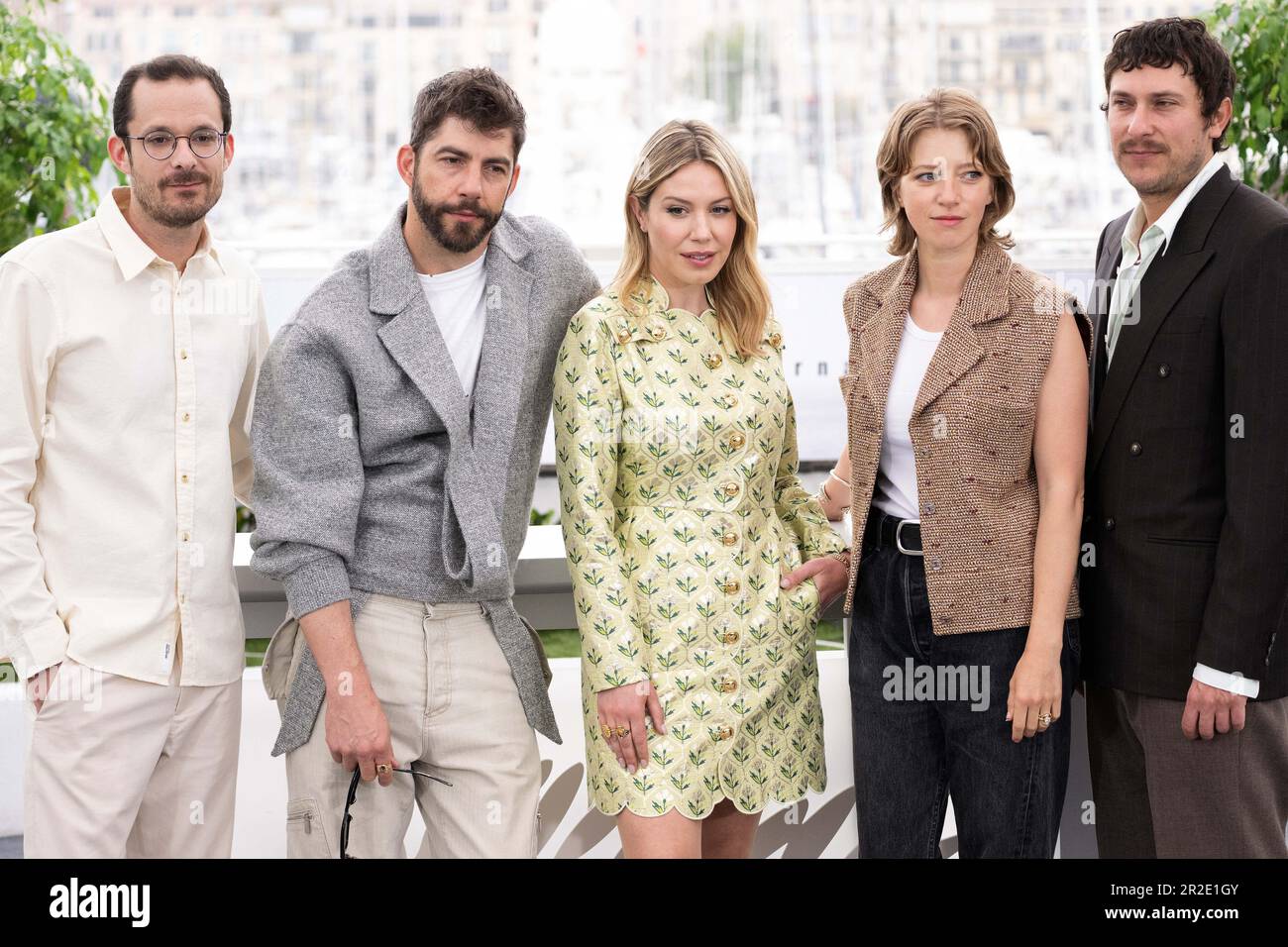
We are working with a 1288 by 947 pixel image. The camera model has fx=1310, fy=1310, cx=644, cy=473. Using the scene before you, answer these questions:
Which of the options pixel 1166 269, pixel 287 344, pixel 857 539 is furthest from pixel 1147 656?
pixel 287 344

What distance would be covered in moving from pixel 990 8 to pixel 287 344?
7.53 metres

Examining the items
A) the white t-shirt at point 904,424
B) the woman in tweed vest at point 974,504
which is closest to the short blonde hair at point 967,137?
the woman in tweed vest at point 974,504

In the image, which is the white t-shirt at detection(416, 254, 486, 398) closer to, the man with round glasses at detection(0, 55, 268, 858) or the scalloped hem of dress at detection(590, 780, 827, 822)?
the man with round glasses at detection(0, 55, 268, 858)

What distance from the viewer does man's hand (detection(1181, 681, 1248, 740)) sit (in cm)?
171

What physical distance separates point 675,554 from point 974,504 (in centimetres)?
40

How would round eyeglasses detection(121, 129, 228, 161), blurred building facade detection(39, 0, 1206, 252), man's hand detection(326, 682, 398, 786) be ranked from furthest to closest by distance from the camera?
blurred building facade detection(39, 0, 1206, 252), round eyeglasses detection(121, 129, 228, 161), man's hand detection(326, 682, 398, 786)

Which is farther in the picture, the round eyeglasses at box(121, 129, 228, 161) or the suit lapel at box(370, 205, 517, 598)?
the round eyeglasses at box(121, 129, 228, 161)

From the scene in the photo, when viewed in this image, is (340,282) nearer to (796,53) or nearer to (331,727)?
(331,727)

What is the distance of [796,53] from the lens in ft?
27.0

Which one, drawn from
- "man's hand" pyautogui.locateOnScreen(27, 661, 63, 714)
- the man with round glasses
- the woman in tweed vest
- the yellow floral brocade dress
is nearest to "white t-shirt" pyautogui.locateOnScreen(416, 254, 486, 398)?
the yellow floral brocade dress

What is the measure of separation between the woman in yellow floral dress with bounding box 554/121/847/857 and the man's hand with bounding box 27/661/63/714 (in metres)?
0.71

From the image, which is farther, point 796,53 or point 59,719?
point 796,53

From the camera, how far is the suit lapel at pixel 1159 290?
177 centimetres

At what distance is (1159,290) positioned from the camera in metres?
1.79
